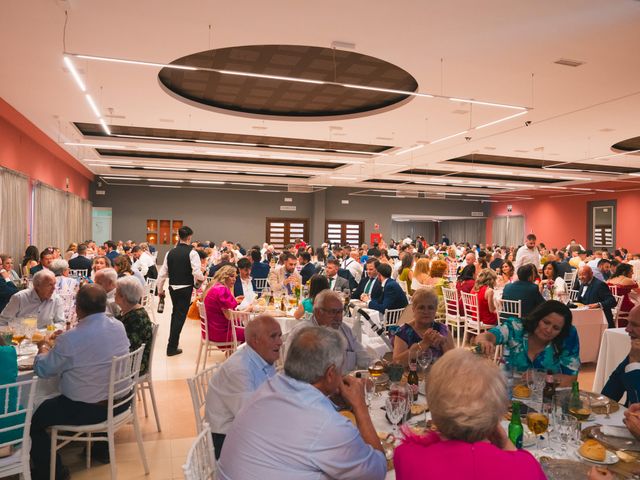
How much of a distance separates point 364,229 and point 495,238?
23.8 feet

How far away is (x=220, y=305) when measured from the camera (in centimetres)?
599

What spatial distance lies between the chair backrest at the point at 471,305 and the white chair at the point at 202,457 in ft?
19.7

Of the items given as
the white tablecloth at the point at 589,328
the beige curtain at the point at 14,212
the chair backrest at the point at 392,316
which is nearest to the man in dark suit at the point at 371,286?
the chair backrest at the point at 392,316

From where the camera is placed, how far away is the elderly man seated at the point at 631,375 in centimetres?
278

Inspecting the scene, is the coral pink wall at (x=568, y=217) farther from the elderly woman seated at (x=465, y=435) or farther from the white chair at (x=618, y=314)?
the elderly woman seated at (x=465, y=435)

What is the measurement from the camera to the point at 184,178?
20.3 metres

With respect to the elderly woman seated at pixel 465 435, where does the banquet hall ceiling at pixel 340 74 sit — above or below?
above

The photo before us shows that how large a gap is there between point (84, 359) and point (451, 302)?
20.7 ft

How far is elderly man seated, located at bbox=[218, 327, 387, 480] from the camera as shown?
1.66 m

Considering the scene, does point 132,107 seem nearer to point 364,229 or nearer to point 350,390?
point 350,390

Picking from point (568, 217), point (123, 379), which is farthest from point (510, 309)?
point (568, 217)

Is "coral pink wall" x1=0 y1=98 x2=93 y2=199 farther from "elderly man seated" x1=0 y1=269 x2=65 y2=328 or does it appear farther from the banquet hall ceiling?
"elderly man seated" x1=0 y1=269 x2=65 y2=328

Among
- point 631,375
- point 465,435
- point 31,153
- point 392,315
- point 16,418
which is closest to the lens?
point 465,435

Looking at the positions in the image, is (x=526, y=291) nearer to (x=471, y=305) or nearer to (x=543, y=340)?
(x=471, y=305)
